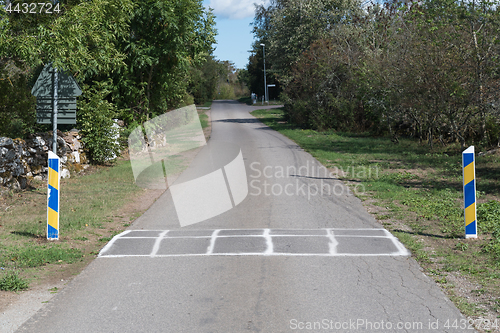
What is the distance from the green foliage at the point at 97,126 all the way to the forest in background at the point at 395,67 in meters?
12.4

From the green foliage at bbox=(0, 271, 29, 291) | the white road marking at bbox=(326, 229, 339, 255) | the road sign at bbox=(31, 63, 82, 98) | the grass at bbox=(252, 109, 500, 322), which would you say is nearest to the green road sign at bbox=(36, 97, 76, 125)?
the road sign at bbox=(31, 63, 82, 98)

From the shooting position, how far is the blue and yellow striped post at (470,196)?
25.6ft

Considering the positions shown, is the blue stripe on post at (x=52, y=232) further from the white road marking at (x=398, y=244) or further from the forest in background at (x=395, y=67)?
the forest in background at (x=395, y=67)

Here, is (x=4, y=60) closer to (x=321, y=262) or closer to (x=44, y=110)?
(x=44, y=110)

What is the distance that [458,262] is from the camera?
6.71m

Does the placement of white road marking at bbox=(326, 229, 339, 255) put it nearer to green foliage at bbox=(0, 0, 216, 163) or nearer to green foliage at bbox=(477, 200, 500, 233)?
green foliage at bbox=(477, 200, 500, 233)

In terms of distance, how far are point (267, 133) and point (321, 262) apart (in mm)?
25190

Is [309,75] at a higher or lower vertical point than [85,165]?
higher

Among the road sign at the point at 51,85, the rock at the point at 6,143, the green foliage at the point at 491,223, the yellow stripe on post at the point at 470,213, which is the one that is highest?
the road sign at the point at 51,85

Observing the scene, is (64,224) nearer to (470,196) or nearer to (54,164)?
(54,164)

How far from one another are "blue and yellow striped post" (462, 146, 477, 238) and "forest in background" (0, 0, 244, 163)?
8730 millimetres

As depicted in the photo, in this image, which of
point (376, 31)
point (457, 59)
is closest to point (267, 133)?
point (376, 31)

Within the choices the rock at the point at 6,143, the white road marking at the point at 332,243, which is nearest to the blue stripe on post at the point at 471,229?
the white road marking at the point at 332,243

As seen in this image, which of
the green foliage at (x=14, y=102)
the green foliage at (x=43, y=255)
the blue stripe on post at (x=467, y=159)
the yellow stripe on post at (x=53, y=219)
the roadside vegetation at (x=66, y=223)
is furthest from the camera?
the green foliage at (x=14, y=102)
